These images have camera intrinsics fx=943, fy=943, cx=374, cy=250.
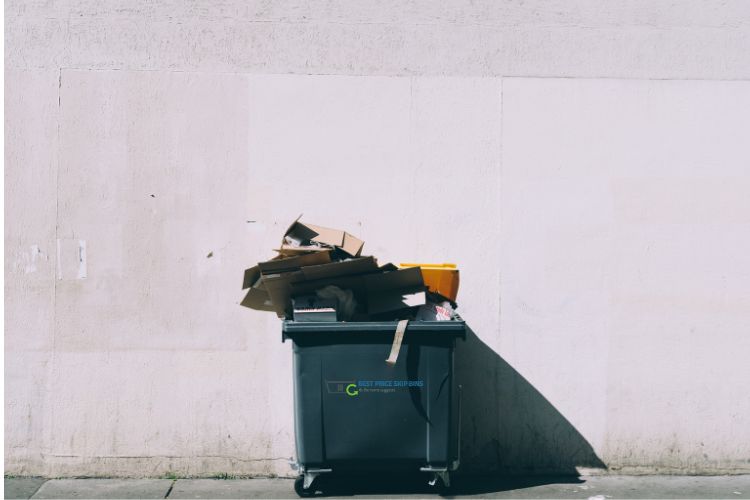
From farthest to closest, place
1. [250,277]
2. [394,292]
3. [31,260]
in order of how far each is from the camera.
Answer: [31,260]
[250,277]
[394,292]

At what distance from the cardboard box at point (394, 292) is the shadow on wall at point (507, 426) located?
0.78 m

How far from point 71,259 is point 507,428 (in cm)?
301

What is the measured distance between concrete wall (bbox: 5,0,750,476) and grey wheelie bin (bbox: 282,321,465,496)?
815mm

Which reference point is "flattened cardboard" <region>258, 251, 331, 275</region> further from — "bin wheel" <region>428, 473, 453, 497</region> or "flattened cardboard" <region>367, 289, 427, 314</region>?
"bin wheel" <region>428, 473, 453, 497</region>

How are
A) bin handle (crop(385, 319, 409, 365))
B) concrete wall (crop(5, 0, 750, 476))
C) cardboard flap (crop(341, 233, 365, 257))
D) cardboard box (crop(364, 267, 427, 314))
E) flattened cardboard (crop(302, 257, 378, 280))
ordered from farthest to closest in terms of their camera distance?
1. concrete wall (crop(5, 0, 750, 476))
2. cardboard flap (crop(341, 233, 365, 257))
3. cardboard box (crop(364, 267, 427, 314))
4. flattened cardboard (crop(302, 257, 378, 280))
5. bin handle (crop(385, 319, 409, 365))

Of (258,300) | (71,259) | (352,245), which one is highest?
(352,245)

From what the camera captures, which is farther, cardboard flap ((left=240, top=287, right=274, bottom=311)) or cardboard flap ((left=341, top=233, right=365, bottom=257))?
cardboard flap ((left=240, top=287, right=274, bottom=311))

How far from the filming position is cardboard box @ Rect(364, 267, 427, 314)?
5465 mm

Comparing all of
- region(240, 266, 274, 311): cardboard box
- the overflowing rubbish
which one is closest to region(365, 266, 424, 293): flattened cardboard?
the overflowing rubbish

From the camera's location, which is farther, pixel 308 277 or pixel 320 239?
pixel 320 239

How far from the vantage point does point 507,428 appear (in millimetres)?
6148

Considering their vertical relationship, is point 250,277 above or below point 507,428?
above

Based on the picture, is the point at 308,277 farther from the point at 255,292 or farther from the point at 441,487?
the point at 441,487

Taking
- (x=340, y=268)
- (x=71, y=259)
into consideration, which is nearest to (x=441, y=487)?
(x=340, y=268)
